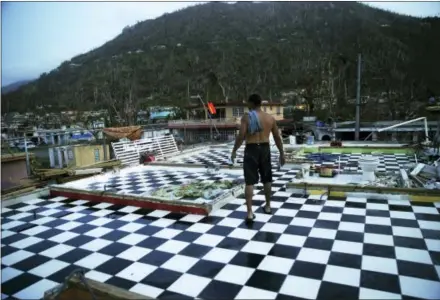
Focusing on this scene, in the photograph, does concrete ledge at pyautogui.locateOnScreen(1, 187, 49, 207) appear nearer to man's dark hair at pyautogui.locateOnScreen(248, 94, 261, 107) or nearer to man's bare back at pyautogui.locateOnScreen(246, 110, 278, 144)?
man's bare back at pyautogui.locateOnScreen(246, 110, 278, 144)

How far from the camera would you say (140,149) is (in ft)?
31.0

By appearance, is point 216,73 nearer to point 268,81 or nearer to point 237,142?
point 268,81

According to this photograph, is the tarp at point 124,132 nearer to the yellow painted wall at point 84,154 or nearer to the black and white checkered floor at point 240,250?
the yellow painted wall at point 84,154

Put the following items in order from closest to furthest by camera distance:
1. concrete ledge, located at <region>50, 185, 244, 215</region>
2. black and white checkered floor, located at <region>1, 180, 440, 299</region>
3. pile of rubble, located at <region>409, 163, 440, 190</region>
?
black and white checkered floor, located at <region>1, 180, 440, 299</region>
concrete ledge, located at <region>50, 185, 244, 215</region>
pile of rubble, located at <region>409, 163, 440, 190</region>

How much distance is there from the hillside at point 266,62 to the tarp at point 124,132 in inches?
765

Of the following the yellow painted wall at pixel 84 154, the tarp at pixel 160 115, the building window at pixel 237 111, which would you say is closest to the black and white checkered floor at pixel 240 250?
the yellow painted wall at pixel 84 154

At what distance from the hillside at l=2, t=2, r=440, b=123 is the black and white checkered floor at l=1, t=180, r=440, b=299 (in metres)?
26.1

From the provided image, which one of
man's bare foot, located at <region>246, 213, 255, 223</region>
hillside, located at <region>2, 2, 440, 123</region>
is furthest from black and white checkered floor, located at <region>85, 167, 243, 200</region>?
hillside, located at <region>2, 2, 440, 123</region>

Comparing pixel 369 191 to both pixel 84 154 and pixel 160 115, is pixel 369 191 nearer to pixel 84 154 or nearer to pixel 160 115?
pixel 84 154

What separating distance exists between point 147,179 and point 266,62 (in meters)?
63.1

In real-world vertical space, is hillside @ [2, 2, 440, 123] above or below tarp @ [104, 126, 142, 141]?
above

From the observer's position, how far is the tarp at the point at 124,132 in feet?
32.2

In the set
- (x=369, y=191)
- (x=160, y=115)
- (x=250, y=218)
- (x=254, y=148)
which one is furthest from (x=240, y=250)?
(x=160, y=115)

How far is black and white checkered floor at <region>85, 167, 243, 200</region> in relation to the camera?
5.94 metres
